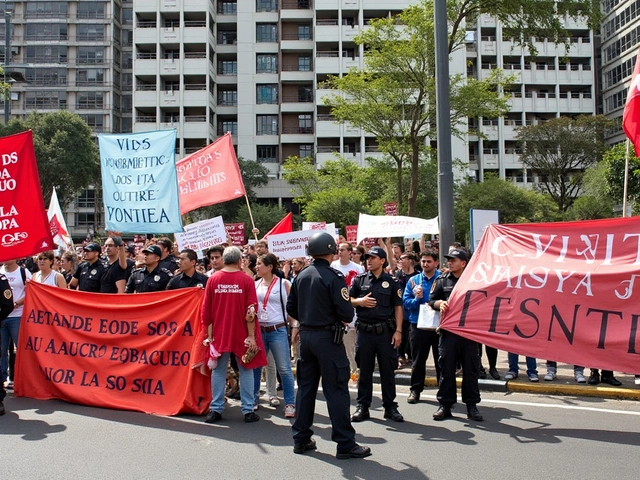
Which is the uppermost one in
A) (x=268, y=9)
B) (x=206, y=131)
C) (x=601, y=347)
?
(x=268, y=9)

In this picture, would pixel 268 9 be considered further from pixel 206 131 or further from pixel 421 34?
pixel 421 34

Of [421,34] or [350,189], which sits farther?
[350,189]

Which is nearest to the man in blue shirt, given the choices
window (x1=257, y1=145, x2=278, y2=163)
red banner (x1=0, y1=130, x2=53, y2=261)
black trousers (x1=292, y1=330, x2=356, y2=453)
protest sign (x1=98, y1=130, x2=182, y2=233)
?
black trousers (x1=292, y1=330, x2=356, y2=453)

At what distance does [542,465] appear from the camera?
5.03 metres

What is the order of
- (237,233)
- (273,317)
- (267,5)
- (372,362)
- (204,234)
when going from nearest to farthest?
(372,362) → (273,317) → (204,234) → (237,233) → (267,5)

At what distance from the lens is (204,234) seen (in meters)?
11.2

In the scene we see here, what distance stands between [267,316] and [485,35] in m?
64.4

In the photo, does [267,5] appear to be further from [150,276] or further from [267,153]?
[150,276]

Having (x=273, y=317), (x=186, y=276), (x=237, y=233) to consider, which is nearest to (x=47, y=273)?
(x=186, y=276)

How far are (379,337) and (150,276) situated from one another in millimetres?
3222

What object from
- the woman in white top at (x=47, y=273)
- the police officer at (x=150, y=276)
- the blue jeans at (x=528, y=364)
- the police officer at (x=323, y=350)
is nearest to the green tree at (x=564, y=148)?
the blue jeans at (x=528, y=364)

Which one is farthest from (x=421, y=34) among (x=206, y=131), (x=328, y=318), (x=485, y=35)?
(x=485, y=35)

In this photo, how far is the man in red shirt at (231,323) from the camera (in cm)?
645

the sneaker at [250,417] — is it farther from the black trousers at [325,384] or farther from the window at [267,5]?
the window at [267,5]
